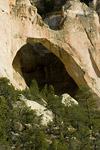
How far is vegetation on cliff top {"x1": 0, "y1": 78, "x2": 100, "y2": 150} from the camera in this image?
407 inches

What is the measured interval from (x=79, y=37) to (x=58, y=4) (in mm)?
17767

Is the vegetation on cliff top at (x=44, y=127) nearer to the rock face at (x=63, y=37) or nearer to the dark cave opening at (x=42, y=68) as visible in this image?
the rock face at (x=63, y=37)

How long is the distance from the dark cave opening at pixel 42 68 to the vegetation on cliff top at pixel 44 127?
467 inches

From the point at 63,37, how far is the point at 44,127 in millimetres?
12124

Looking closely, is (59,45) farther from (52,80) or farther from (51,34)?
(52,80)

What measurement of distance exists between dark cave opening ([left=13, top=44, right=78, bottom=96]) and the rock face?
15.2 ft

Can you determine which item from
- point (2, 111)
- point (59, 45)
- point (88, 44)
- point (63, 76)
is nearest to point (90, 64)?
point (88, 44)

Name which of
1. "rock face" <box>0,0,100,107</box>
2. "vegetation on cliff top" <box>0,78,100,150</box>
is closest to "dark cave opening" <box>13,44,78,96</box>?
"rock face" <box>0,0,100,107</box>

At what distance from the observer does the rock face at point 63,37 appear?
760 inches

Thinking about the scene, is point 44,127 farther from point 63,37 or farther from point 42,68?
point 42,68

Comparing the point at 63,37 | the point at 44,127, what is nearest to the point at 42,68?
the point at 63,37

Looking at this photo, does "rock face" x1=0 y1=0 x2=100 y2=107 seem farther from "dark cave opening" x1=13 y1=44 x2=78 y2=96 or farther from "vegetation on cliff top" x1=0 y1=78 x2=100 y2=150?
"vegetation on cliff top" x1=0 y1=78 x2=100 y2=150

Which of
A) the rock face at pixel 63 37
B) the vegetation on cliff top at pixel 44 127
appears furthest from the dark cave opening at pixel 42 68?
the vegetation on cliff top at pixel 44 127

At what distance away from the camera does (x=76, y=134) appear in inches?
501
